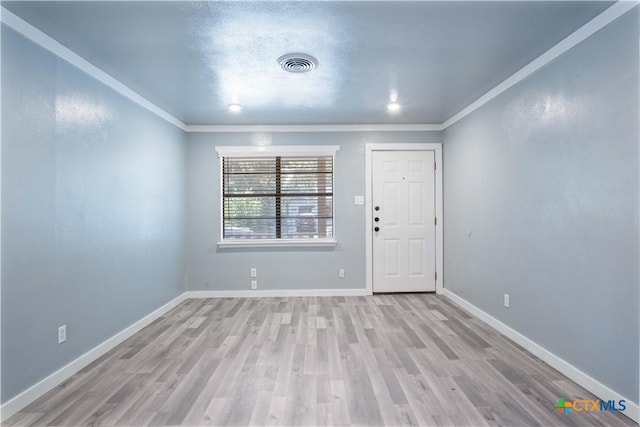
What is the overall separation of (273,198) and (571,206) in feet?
10.3

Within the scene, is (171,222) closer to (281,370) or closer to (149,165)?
(149,165)

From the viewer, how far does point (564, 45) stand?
2027 millimetres

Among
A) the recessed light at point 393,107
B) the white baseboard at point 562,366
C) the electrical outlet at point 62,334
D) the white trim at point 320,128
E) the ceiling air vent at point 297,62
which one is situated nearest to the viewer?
the white baseboard at point 562,366

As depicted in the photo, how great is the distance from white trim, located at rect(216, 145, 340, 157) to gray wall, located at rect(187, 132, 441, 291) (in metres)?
0.07

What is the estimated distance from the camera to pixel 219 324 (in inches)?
120

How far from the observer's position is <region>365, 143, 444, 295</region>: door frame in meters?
4.02

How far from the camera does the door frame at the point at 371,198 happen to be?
4.02 meters

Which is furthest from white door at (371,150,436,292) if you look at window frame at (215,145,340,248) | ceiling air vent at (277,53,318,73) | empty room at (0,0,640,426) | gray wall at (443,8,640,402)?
ceiling air vent at (277,53,318,73)

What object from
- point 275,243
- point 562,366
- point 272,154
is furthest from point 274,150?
point 562,366

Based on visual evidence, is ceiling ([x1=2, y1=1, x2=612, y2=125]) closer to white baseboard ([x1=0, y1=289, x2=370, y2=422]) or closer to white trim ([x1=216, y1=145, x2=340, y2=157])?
white trim ([x1=216, y1=145, x2=340, y2=157])

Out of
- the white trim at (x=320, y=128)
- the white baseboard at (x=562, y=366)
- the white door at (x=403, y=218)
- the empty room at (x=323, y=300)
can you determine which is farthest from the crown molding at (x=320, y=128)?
the white baseboard at (x=562, y=366)

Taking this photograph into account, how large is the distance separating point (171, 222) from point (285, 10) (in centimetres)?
281

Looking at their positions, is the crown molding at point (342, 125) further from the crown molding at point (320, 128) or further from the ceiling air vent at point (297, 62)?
the ceiling air vent at point (297, 62)

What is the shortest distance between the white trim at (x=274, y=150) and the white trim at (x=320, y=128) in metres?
0.23
